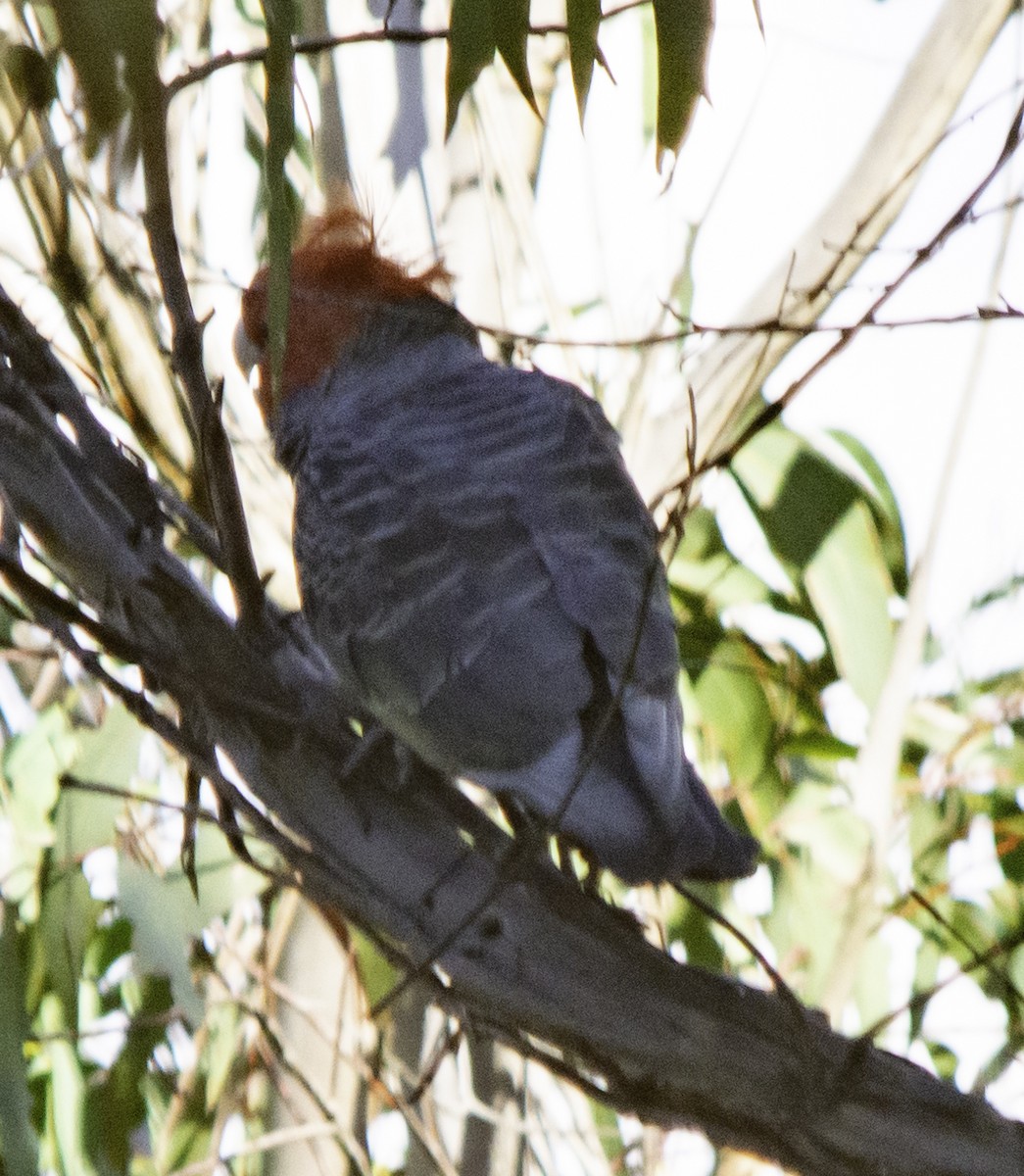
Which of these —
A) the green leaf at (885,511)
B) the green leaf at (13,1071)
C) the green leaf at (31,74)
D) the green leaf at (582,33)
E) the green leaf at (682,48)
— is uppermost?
the green leaf at (885,511)

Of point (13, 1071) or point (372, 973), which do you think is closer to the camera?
point (13, 1071)

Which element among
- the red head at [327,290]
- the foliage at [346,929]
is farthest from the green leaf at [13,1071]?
the red head at [327,290]

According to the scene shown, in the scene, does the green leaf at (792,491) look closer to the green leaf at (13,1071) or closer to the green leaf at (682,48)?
the green leaf at (13,1071)

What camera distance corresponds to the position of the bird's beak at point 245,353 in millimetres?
1924

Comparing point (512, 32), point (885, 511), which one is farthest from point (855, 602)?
point (512, 32)

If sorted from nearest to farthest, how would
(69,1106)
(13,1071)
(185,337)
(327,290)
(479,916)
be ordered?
(185,337), (479,916), (13,1071), (327,290), (69,1106)

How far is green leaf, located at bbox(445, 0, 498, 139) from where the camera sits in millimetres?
746

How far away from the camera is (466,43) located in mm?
751

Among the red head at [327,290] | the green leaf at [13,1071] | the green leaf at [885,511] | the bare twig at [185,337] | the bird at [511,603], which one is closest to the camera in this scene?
the bare twig at [185,337]

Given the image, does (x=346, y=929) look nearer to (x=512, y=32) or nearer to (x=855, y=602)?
(x=855, y=602)

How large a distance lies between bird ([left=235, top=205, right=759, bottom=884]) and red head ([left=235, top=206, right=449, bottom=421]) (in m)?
0.16

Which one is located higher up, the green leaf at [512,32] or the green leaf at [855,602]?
the green leaf at [855,602]

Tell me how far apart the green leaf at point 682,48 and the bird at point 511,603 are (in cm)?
33

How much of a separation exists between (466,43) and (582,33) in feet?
0.22
